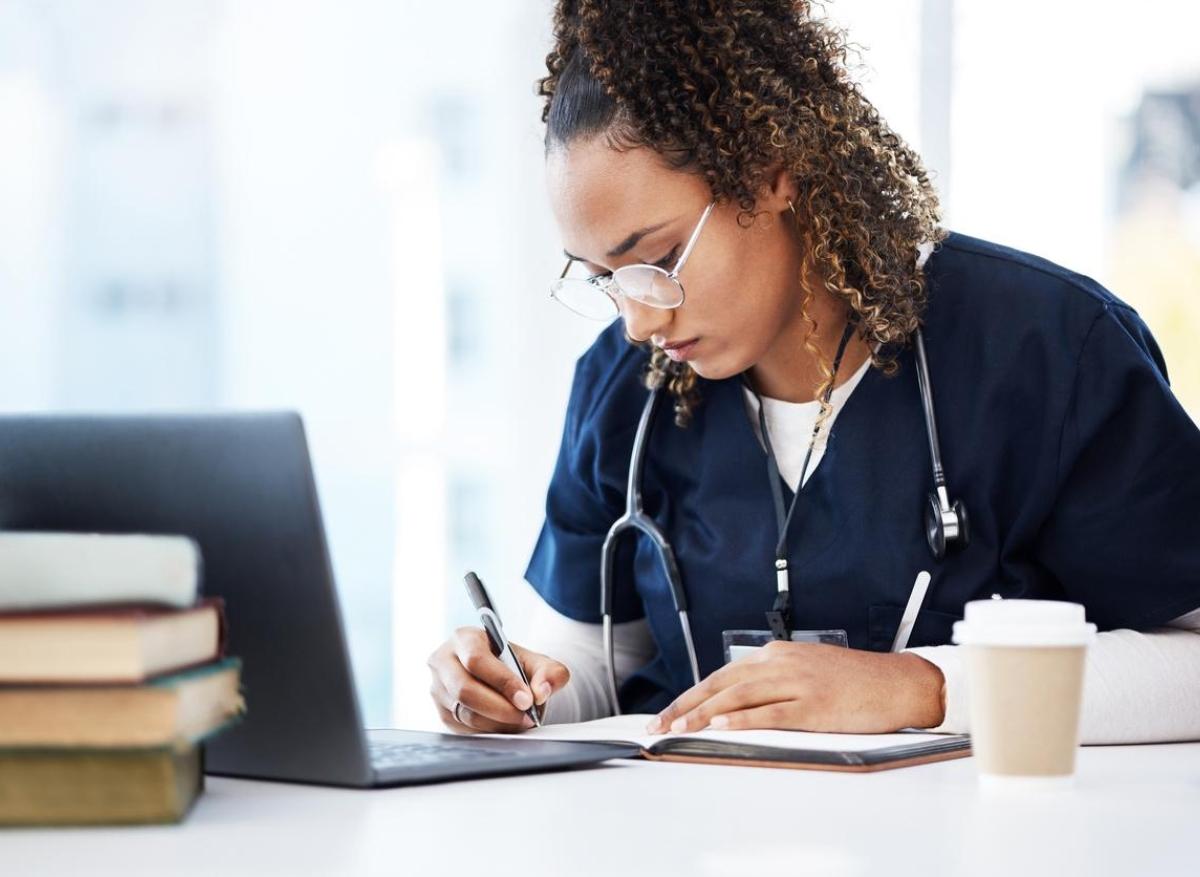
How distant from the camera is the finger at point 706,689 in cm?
116

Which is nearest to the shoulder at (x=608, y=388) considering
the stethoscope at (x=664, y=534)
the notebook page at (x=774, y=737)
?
the stethoscope at (x=664, y=534)

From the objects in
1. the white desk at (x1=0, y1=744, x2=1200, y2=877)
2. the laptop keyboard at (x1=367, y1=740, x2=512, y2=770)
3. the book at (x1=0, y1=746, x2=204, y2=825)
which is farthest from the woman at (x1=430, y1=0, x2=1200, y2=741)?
the book at (x1=0, y1=746, x2=204, y2=825)

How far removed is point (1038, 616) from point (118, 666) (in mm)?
492

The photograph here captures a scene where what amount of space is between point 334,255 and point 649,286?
1681 millimetres

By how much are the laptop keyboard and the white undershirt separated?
432mm

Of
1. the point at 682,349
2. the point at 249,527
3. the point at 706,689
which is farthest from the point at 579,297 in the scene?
the point at 249,527

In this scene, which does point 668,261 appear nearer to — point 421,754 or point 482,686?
point 482,686

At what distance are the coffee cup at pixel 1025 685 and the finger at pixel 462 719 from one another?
585mm

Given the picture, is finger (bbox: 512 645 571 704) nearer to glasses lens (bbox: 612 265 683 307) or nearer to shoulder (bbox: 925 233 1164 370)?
glasses lens (bbox: 612 265 683 307)

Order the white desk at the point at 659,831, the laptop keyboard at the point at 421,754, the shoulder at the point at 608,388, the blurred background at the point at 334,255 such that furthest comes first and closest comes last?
the blurred background at the point at 334,255, the shoulder at the point at 608,388, the laptop keyboard at the point at 421,754, the white desk at the point at 659,831

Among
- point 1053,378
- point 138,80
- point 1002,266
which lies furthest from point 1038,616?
point 138,80

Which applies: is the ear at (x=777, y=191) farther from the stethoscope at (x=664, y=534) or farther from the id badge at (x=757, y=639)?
the id badge at (x=757, y=639)

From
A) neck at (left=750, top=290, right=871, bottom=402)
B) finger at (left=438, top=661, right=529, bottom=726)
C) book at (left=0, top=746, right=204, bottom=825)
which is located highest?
neck at (left=750, top=290, right=871, bottom=402)

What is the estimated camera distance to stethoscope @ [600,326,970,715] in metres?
1.39
